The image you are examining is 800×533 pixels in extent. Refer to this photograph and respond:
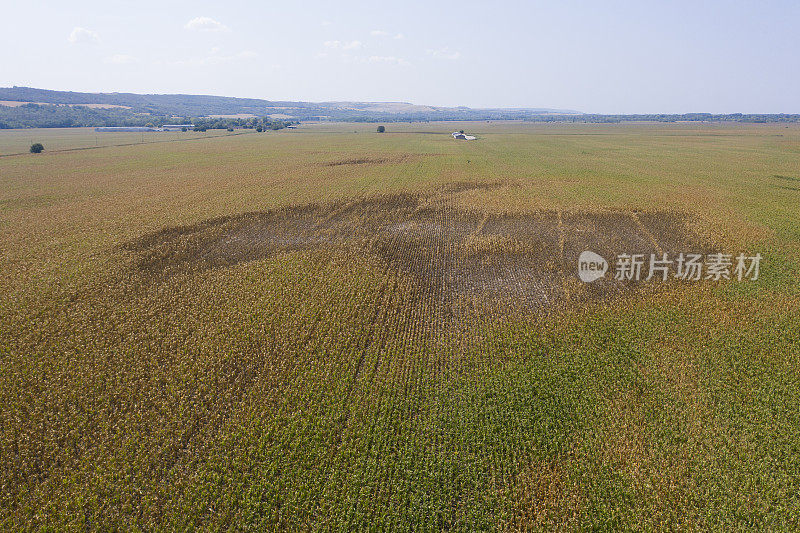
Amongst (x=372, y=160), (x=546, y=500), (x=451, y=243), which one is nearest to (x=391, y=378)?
(x=546, y=500)

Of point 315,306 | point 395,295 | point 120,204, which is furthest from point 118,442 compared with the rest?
point 120,204

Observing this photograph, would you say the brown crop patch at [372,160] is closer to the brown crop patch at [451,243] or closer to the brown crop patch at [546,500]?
the brown crop patch at [451,243]

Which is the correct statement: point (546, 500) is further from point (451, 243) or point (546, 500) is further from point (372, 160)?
point (372, 160)

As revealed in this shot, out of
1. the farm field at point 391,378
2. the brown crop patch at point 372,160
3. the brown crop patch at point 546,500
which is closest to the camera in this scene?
the brown crop patch at point 546,500

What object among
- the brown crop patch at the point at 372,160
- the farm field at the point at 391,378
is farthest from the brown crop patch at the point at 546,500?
the brown crop patch at the point at 372,160

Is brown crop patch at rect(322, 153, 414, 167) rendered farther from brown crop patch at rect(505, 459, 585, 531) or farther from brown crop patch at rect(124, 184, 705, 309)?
brown crop patch at rect(505, 459, 585, 531)

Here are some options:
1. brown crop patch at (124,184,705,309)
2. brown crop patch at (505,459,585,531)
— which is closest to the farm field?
brown crop patch at (505,459,585,531)
